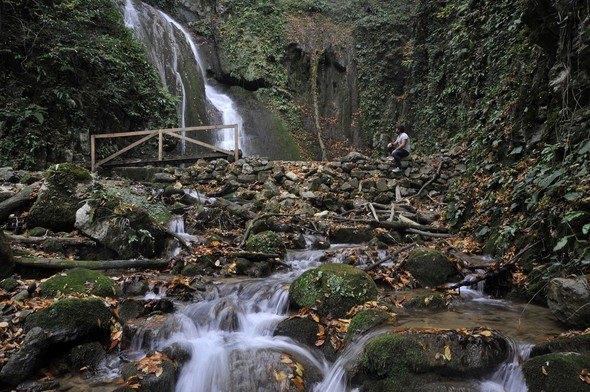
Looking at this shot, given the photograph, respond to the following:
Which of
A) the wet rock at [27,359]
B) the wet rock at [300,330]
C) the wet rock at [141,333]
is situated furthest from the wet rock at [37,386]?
the wet rock at [300,330]

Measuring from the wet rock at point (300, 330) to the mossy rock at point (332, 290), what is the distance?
0.29 metres

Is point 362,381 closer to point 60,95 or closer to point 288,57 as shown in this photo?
point 60,95

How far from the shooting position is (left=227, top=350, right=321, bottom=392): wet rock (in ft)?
12.4

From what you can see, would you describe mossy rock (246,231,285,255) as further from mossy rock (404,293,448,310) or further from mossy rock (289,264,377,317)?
mossy rock (404,293,448,310)

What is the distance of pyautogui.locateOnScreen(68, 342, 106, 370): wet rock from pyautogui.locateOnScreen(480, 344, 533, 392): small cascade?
10.6ft

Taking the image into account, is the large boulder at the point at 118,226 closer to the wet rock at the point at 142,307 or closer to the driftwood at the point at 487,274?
the wet rock at the point at 142,307

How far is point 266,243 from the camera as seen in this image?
719 cm

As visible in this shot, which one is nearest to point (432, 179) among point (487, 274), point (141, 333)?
point (487, 274)

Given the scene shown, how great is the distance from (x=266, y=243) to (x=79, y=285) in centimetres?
305

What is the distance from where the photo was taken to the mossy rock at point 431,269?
5.79 meters

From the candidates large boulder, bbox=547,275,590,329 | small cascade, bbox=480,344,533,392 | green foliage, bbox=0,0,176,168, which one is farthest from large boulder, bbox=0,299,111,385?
green foliage, bbox=0,0,176,168

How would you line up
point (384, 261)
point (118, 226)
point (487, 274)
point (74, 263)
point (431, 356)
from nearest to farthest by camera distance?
1. point (431, 356)
2. point (487, 274)
3. point (74, 263)
4. point (384, 261)
5. point (118, 226)

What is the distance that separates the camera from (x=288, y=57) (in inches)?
822

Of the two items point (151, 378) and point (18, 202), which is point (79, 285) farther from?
point (18, 202)
